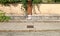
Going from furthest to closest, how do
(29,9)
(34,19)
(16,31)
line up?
(29,9)
(34,19)
(16,31)

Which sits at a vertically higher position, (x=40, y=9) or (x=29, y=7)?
(x=29, y=7)

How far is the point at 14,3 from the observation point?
16.2 metres

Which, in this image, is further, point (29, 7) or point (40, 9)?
point (40, 9)

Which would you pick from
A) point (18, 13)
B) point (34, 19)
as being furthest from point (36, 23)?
point (18, 13)

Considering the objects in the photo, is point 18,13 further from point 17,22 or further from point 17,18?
point 17,22

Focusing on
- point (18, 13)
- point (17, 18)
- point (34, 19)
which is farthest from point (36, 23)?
point (18, 13)

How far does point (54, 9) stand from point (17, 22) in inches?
156

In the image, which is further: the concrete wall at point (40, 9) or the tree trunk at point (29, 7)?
the concrete wall at point (40, 9)

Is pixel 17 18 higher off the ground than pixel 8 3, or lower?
lower

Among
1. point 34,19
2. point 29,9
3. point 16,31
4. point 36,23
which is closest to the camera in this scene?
point 16,31

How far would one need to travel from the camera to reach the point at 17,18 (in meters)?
14.9

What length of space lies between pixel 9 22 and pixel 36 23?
195 centimetres

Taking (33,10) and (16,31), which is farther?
(33,10)

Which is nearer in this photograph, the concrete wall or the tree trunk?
the tree trunk
